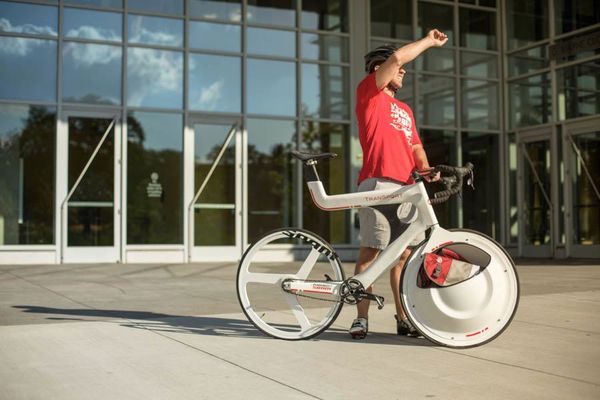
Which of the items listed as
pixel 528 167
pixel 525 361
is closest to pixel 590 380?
pixel 525 361

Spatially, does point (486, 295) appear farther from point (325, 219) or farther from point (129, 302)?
point (325, 219)

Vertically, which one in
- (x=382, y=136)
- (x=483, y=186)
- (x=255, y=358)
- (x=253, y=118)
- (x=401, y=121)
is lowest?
(x=255, y=358)

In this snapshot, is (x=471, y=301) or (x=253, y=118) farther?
(x=253, y=118)

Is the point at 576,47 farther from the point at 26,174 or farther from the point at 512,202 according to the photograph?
the point at 26,174

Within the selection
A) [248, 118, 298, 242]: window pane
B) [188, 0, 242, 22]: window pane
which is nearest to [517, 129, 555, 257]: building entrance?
[248, 118, 298, 242]: window pane

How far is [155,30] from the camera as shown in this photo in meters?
14.9

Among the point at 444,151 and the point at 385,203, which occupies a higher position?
the point at 444,151

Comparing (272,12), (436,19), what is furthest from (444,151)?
(272,12)

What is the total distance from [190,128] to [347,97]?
351 cm

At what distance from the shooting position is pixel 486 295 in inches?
169

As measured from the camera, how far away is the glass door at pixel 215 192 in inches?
583

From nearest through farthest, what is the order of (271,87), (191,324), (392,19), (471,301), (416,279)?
1. (471,301)
2. (416,279)
3. (191,324)
4. (271,87)
5. (392,19)

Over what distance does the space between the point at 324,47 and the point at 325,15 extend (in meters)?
0.69

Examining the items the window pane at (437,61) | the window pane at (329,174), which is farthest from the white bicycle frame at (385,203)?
the window pane at (437,61)
